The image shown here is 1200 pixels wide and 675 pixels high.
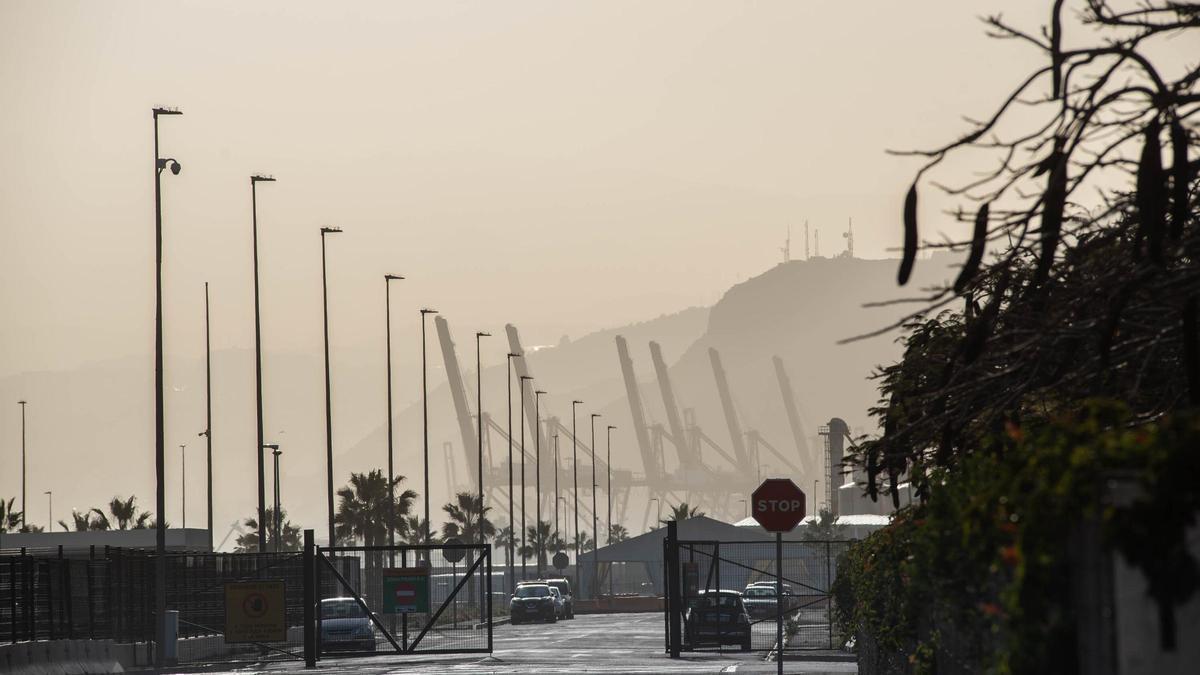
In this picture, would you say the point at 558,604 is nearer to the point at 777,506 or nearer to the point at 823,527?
the point at 777,506

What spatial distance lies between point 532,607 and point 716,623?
3144cm

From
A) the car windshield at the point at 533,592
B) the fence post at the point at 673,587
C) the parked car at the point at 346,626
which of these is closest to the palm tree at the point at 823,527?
the car windshield at the point at 533,592

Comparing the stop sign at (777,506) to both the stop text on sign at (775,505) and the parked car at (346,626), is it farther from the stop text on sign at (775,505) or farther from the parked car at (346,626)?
the parked car at (346,626)

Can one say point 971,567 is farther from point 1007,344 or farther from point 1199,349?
point 1007,344

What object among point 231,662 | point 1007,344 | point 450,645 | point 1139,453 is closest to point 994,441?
point 1007,344

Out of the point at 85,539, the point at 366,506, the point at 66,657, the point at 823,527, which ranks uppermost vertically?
the point at 366,506

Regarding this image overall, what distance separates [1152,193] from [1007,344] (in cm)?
292

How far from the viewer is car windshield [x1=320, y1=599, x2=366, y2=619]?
→ 39991 millimetres

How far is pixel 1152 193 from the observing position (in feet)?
30.3

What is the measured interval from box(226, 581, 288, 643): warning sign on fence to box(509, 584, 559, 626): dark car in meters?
32.5

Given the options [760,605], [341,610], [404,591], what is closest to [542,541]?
[760,605]

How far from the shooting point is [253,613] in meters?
36.9

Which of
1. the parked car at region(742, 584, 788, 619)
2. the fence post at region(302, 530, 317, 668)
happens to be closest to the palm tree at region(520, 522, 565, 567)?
the parked car at region(742, 584, 788, 619)

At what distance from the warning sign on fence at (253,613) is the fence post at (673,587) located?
7.76m
